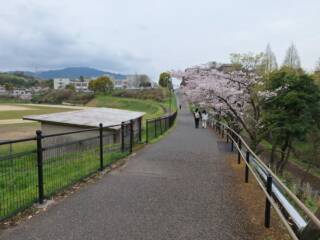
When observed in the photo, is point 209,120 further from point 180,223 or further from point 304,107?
point 180,223

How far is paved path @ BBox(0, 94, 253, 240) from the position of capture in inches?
167

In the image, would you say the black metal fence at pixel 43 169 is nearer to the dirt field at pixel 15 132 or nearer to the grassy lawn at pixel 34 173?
the grassy lawn at pixel 34 173

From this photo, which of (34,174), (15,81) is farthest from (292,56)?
(15,81)

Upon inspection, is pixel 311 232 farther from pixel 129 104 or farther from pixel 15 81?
pixel 15 81

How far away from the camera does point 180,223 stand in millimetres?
4609

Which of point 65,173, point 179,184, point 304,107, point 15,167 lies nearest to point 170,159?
point 179,184

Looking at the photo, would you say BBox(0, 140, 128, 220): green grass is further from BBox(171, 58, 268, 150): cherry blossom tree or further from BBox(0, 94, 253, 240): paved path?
BBox(171, 58, 268, 150): cherry blossom tree

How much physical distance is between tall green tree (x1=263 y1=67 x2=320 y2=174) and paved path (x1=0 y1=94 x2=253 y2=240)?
8.55 m

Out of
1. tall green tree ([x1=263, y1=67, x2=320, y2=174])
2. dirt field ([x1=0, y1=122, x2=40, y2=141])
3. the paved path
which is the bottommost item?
dirt field ([x1=0, y1=122, x2=40, y2=141])

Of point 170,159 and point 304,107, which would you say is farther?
point 304,107

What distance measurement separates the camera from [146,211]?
5.11 m

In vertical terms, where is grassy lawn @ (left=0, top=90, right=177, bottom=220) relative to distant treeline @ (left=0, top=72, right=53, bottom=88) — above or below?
below

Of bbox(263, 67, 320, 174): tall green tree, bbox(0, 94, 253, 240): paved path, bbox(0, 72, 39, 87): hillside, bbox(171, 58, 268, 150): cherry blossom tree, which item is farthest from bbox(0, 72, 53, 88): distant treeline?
bbox(0, 94, 253, 240): paved path

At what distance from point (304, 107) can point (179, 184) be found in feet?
36.0
